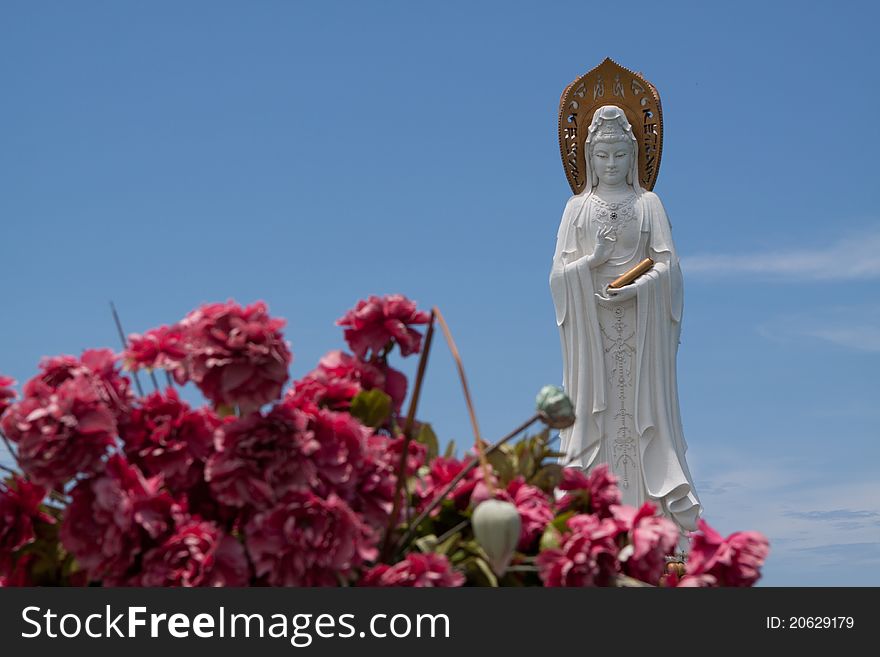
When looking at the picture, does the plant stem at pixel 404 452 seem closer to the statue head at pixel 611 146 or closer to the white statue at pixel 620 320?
the white statue at pixel 620 320

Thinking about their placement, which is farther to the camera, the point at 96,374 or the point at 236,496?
the point at 96,374

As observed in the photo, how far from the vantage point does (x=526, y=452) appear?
2.03 m

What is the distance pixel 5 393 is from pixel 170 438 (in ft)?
1.11

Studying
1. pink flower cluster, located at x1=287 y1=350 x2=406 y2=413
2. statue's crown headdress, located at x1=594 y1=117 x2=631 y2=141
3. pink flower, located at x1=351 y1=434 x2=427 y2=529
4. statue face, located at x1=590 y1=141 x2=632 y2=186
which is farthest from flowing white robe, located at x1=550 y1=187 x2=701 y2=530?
pink flower, located at x1=351 y1=434 x2=427 y2=529

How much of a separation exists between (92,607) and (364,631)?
1.17ft

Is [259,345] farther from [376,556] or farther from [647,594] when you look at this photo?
[647,594]

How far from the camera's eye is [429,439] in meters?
2.21

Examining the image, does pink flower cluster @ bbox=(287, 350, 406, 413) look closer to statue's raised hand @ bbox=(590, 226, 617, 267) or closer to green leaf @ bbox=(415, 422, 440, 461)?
green leaf @ bbox=(415, 422, 440, 461)

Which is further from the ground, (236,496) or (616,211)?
(616,211)

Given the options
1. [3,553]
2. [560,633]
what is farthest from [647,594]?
[3,553]

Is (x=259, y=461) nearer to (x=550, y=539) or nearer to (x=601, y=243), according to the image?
(x=550, y=539)

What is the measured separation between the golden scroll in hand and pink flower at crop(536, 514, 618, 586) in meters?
6.82

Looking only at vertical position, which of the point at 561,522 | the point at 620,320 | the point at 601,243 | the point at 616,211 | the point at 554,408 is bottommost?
the point at 561,522

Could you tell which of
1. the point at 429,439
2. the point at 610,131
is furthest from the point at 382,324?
the point at 610,131
